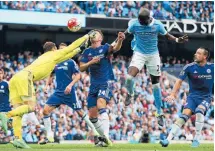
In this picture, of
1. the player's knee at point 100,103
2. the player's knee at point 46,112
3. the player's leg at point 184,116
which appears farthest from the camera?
the player's knee at point 46,112

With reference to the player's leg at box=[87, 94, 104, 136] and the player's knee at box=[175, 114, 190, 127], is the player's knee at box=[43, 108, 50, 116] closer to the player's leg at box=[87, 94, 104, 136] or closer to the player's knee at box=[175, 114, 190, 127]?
the player's leg at box=[87, 94, 104, 136]

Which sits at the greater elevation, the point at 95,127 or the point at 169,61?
the point at 169,61

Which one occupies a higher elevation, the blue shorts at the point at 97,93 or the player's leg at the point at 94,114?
the blue shorts at the point at 97,93

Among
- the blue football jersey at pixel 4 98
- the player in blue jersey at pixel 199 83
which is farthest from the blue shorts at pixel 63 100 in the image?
the player in blue jersey at pixel 199 83

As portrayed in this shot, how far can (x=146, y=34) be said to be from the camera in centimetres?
1614

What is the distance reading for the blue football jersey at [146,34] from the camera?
16.1m

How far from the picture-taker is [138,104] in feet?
104

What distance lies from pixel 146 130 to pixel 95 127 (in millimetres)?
12301

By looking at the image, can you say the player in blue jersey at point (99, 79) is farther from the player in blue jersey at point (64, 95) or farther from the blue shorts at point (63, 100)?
the blue shorts at point (63, 100)

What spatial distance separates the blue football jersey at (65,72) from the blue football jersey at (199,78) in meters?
3.17

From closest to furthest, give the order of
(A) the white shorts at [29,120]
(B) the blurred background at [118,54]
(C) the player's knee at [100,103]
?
(C) the player's knee at [100,103], (A) the white shorts at [29,120], (B) the blurred background at [118,54]

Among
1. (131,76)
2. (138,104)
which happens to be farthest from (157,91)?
(138,104)

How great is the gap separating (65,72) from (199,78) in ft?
12.1

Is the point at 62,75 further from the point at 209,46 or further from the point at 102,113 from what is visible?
the point at 209,46
